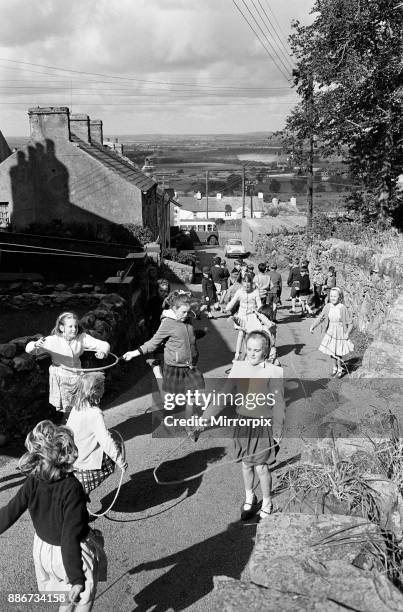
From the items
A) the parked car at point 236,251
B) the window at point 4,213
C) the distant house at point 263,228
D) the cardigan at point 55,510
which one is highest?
the window at point 4,213

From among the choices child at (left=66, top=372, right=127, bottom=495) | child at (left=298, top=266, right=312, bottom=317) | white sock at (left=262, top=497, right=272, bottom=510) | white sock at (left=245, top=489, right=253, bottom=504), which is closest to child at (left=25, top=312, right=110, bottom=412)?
child at (left=66, top=372, right=127, bottom=495)

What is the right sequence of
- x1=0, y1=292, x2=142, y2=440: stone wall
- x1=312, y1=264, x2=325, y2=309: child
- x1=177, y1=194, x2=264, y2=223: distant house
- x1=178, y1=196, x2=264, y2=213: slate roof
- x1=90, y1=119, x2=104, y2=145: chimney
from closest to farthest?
x1=0, y1=292, x2=142, y2=440: stone wall → x1=312, y1=264, x2=325, y2=309: child → x1=90, y1=119, x2=104, y2=145: chimney → x1=177, y1=194, x2=264, y2=223: distant house → x1=178, y1=196, x2=264, y2=213: slate roof

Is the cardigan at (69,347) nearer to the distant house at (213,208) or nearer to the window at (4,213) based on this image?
the window at (4,213)

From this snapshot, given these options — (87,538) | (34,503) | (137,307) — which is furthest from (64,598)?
(137,307)

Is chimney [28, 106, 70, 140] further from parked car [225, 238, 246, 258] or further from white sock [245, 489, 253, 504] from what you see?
white sock [245, 489, 253, 504]

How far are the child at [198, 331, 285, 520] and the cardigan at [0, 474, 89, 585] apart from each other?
2168 mm

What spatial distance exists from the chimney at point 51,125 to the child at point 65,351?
21757mm

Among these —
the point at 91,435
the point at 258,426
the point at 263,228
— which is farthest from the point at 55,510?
the point at 263,228

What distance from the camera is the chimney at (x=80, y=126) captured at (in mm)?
31562

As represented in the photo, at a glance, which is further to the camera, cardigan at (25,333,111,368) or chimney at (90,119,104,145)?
chimney at (90,119,104,145)

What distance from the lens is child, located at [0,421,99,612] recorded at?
11.5 ft

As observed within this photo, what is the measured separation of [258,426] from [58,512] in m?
2.36

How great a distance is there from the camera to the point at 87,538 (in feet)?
12.3

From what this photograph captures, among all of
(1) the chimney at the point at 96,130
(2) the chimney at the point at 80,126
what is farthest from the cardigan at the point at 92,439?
(1) the chimney at the point at 96,130
